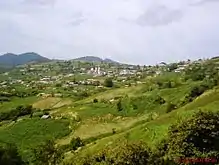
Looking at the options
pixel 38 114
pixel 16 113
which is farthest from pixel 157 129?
pixel 16 113

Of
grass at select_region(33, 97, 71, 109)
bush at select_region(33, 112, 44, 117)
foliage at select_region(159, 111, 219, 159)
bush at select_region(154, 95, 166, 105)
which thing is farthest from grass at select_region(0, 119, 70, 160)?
foliage at select_region(159, 111, 219, 159)

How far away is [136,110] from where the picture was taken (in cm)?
14375

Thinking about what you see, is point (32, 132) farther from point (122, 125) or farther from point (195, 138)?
point (195, 138)

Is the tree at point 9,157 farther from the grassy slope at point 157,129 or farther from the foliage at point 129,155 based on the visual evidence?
the foliage at point 129,155

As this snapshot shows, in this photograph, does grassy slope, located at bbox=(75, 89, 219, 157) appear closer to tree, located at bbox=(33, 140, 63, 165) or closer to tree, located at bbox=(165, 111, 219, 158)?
tree, located at bbox=(33, 140, 63, 165)

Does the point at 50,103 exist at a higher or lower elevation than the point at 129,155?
lower

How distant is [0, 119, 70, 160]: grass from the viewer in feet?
427

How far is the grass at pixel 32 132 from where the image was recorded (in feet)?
427

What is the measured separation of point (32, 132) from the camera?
137 metres

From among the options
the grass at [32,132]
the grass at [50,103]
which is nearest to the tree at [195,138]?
the grass at [32,132]

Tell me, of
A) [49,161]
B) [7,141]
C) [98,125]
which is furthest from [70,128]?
[49,161]

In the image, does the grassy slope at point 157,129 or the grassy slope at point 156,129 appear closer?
the grassy slope at point 156,129

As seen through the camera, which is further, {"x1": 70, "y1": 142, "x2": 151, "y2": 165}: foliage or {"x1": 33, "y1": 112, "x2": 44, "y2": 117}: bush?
{"x1": 33, "y1": 112, "x2": 44, "y2": 117}: bush

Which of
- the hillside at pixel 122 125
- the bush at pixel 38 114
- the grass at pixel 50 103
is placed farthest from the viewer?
the grass at pixel 50 103
